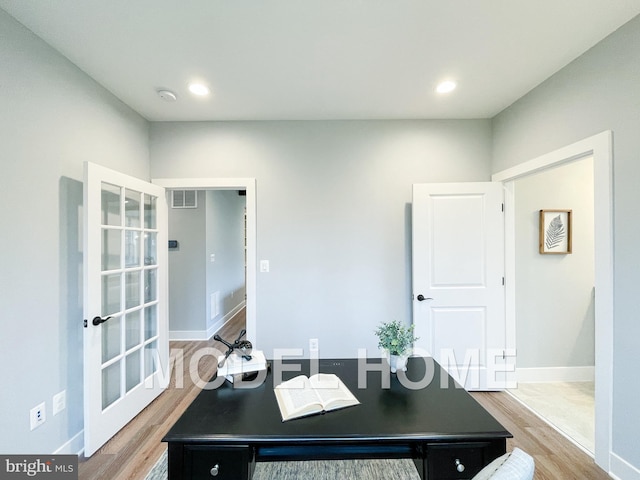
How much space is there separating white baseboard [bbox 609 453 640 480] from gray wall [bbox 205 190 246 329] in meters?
4.23

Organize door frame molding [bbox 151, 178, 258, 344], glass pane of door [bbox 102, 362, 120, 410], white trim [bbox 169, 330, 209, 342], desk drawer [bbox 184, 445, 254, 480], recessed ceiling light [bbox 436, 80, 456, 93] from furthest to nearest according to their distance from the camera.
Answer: white trim [bbox 169, 330, 209, 342] → door frame molding [bbox 151, 178, 258, 344] → recessed ceiling light [bbox 436, 80, 456, 93] → glass pane of door [bbox 102, 362, 120, 410] → desk drawer [bbox 184, 445, 254, 480]

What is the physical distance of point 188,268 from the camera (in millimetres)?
4270

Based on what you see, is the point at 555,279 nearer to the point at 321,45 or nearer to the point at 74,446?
the point at 321,45

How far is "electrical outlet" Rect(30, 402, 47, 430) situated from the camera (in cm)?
161

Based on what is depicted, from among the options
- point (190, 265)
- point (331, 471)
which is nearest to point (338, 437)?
point (331, 471)

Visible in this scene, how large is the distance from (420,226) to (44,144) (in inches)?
109

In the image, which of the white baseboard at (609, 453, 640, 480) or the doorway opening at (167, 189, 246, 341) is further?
the doorway opening at (167, 189, 246, 341)

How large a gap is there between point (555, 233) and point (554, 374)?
1383 mm

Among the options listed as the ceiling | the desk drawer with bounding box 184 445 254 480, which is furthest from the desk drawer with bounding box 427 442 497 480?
the ceiling

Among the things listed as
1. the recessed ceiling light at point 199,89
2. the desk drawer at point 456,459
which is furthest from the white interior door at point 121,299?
the desk drawer at point 456,459

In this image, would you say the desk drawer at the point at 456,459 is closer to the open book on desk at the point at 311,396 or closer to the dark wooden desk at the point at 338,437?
the dark wooden desk at the point at 338,437

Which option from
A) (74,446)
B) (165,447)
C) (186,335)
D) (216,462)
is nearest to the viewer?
(216,462)

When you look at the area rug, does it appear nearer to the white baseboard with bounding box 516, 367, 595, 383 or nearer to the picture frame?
the white baseboard with bounding box 516, 367, 595, 383

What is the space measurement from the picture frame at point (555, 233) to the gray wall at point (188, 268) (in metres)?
4.13
